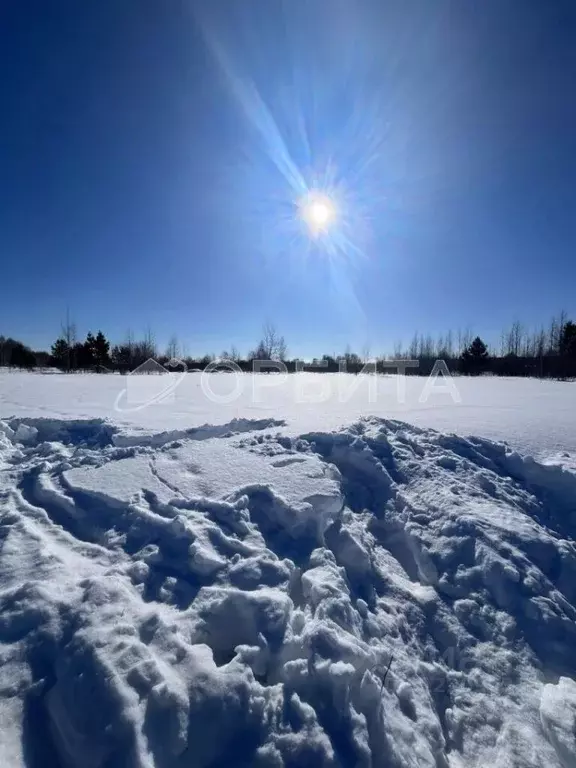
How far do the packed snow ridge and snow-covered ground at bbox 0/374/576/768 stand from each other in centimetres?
1

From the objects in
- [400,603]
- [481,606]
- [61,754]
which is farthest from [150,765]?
[481,606]

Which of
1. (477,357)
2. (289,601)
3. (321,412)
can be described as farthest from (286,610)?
(477,357)

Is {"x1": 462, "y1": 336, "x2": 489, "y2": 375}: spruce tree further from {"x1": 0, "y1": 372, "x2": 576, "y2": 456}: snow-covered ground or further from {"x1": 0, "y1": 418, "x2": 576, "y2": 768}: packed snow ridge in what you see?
{"x1": 0, "y1": 418, "x2": 576, "y2": 768}: packed snow ridge

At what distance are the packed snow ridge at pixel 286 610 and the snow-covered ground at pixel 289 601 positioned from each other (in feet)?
0.04

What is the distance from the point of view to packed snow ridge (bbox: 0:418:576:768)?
1.77m

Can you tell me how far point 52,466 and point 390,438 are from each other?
13.3 feet

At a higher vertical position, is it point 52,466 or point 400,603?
point 52,466

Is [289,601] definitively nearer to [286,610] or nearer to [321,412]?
[286,610]

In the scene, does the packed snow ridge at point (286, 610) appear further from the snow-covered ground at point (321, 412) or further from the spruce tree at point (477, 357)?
the spruce tree at point (477, 357)

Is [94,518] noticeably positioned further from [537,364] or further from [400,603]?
[537,364]

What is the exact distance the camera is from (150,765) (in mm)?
1584

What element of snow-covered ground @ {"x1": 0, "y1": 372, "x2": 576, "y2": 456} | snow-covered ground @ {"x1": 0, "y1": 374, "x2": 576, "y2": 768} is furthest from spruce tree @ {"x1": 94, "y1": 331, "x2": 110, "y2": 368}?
snow-covered ground @ {"x1": 0, "y1": 374, "x2": 576, "y2": 768}

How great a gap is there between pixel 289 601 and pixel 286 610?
8 cm

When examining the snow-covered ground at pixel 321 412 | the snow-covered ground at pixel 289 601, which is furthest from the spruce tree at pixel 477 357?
the snow-covered ground at pixel 289 601
